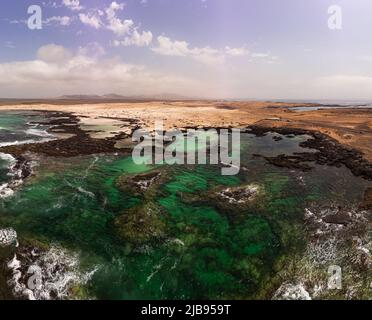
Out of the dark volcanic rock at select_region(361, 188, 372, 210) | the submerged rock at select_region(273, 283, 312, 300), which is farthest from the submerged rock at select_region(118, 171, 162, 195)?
the dark volcanic rock at select_region(361, 188, 372, 210)

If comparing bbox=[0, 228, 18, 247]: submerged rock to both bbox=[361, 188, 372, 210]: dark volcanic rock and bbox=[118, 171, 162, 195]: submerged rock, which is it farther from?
bbox=[361, 188, 372, 210]: dark volcanic rock

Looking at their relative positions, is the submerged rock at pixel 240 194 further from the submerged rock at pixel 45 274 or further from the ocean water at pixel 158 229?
the submerged rock at pixel 45 274

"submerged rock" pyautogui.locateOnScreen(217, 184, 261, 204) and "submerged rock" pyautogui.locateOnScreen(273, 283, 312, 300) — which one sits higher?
"submerged rock" pyautogui.locateOnScreen(217, 184, 261, 204)

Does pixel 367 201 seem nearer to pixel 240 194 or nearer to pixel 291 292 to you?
pixel 240 194

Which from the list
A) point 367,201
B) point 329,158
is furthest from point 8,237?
point 329,158

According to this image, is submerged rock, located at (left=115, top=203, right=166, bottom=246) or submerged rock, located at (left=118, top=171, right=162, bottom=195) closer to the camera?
submerged rock, located at (left=115, top=203, right=166, bottom=246)

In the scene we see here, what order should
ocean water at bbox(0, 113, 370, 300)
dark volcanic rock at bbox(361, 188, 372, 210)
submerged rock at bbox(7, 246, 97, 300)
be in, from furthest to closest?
dark volcanic rock at bbox(361, 188, 372, 210), ocean water at bbox(0, 113, 370, 300), submerged rock at bbox(7, 246, 97, 300)

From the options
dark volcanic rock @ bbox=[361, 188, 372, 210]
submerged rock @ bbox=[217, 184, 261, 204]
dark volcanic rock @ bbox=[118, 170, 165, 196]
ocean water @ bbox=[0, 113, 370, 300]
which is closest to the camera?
ocean water @ bbox=[0, 113, 370, 300]

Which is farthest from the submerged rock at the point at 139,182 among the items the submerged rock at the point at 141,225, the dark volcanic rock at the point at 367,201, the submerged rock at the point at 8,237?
the dark volcanic rock at the point at 367,201

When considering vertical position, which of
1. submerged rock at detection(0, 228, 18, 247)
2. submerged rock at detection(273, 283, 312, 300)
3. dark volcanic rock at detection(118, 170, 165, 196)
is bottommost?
submerged rock at detection(273, 283, 312, 300)
